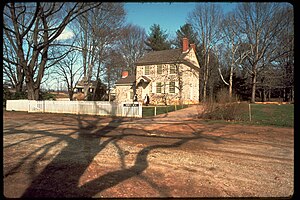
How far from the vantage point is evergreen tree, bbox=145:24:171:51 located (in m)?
36.8

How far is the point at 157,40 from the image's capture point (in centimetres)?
3741

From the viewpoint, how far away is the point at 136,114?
42.9 ft

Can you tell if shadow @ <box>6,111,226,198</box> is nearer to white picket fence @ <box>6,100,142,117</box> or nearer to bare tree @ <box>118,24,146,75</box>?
white picket fence @ <box>6,100,142,117</box>

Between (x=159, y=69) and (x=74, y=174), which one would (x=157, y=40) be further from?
(x=74, y=174)

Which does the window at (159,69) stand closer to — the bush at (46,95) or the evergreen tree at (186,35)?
the evergreen tree at (186,35)

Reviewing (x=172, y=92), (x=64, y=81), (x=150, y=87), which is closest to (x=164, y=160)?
(x=172, y=92)

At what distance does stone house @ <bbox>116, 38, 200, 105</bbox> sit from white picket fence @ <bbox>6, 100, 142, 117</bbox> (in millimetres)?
10012

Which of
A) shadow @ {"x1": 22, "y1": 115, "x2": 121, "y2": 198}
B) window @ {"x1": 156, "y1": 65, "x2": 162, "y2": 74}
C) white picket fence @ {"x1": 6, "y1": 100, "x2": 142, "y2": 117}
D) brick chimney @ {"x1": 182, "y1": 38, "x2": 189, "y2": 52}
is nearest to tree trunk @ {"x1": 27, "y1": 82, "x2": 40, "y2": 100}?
white picket fence @ {"x1": 6, "y1": 100, "x2": 142, "y2": 117}

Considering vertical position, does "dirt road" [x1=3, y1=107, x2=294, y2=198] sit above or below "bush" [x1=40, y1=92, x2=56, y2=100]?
below

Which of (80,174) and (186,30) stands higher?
(186,30)

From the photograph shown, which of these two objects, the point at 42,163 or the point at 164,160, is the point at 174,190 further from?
the point at 42,163

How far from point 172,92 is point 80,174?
2149 centimetres

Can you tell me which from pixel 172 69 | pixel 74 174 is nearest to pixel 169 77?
pixel 172 69

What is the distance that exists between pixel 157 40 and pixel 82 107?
2606 cm
